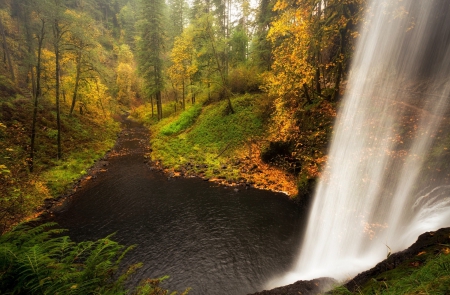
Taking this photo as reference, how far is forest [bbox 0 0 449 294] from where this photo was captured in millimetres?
5168

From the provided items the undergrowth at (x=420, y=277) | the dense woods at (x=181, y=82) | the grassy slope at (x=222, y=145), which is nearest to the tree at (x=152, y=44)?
the dense woods at (x=181, y=82)

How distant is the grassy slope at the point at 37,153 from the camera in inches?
477

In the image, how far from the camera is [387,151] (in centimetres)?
1047

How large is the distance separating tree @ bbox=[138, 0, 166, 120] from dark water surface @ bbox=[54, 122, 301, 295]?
57.6 feet

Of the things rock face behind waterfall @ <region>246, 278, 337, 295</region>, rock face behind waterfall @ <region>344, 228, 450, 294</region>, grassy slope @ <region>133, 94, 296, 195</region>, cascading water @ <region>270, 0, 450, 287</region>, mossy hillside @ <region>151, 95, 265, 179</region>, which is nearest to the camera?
rock face behind waterfall @ <region>344, 228, 450, 294</region>

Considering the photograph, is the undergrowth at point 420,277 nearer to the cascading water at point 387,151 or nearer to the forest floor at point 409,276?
the forest floor at point 409,276

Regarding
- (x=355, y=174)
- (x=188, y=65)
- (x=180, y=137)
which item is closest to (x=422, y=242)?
(x=355, y=174)

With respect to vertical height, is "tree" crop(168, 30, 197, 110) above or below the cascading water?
above

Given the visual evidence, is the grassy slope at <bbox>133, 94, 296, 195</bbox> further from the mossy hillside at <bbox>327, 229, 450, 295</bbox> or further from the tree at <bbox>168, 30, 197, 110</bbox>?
the mossy hillside at <bbox>327, 229, 450, 295</bbox>

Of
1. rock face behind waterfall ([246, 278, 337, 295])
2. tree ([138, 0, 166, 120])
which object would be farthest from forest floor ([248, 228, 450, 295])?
tree ([138, 0, 166, 120])

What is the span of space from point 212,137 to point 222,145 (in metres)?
1.97

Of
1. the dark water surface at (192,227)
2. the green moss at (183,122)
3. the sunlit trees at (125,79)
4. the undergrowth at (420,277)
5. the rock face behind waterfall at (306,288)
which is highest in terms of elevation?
the sunlit trees at (125,79)

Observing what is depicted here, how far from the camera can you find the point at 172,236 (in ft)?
35.4

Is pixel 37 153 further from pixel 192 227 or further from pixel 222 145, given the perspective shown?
pixel 222 145
